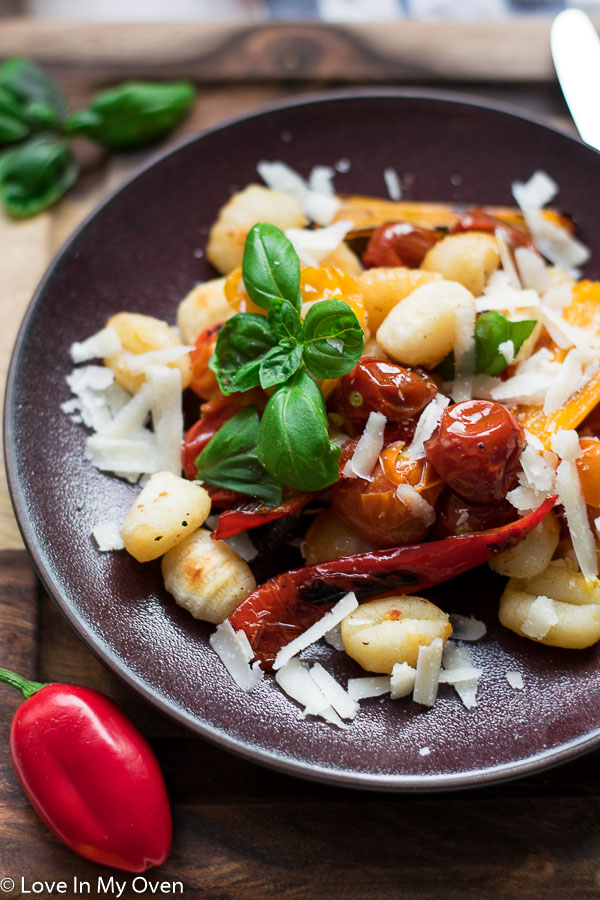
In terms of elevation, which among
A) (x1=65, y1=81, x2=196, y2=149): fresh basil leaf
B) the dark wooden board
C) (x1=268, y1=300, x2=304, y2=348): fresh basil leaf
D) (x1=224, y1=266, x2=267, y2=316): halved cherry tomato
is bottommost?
the dark wooden board

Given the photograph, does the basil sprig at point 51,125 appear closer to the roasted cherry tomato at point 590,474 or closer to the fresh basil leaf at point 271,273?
the fresh basil leaf at point 271,273

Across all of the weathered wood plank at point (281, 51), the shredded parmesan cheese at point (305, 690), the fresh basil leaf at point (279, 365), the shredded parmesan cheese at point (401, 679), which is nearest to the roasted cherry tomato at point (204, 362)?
the fresh basil leaf at point (279, 365)

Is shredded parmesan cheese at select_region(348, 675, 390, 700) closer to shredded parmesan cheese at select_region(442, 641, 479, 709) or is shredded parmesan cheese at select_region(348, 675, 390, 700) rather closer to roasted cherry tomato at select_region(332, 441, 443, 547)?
shredded parmesan cheese at select_region(442, 641, 479, 709)

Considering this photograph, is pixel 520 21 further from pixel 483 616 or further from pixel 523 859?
pixel 523 859

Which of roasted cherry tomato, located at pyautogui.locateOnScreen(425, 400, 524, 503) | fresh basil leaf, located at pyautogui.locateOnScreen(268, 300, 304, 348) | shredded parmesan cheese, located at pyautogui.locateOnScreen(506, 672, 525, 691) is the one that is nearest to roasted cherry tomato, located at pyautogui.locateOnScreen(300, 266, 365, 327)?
fresh basil leaf, located at pyautogui.locateOnScreen(268, 300, 304, 348)

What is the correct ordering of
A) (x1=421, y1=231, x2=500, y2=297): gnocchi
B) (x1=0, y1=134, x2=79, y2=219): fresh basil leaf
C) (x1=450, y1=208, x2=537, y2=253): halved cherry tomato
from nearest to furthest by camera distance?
(x1=421, y1=231, x2=500, y2=297): gnocchi, (x1=450, y1=208, x2=537, y2=253): halved cherry tomato, (x1=0, y1=134, x2=79, y2=219): fresh basil leaf

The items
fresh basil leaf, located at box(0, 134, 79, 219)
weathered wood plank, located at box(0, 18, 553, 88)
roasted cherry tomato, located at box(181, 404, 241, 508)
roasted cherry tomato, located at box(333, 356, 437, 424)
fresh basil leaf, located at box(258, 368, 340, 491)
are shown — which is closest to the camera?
fresh basil leaf, located at box(258, 368, 340, 491)

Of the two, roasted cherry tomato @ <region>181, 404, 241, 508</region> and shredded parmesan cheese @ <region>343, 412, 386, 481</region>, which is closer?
shredded parmesan cheese @ <region>343, 412, 386, 481</region>

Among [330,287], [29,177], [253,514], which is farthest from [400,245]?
[29,177]

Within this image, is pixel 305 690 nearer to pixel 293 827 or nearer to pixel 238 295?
pixel 293 827
